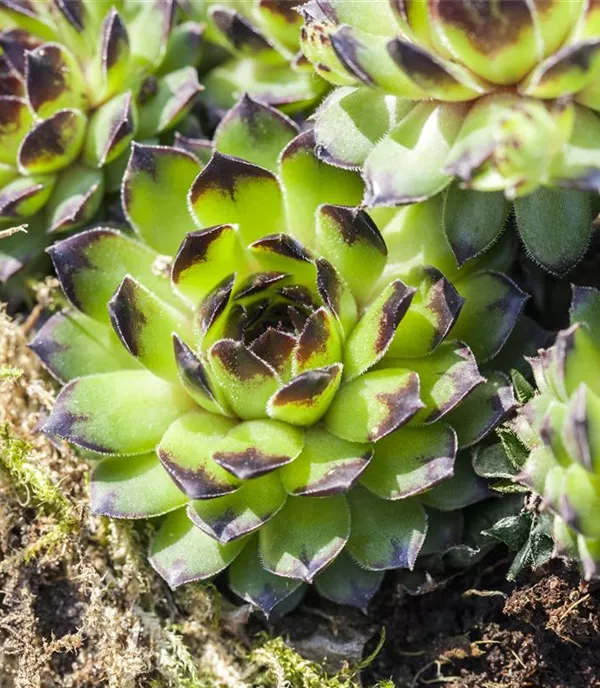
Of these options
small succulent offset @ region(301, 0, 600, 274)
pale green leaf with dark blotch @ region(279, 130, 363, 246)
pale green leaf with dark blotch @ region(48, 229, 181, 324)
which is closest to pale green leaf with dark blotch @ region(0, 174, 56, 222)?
pale green leaf with dark blotch @ region(48, 229, 181, 324)

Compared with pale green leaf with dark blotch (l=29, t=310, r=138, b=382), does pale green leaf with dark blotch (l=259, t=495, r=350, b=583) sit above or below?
below

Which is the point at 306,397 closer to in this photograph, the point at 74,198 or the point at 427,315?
the point at 427,315

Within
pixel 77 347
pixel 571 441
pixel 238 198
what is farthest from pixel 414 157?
pixel 77 347

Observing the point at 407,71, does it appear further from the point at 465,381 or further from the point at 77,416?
the point at 77,416

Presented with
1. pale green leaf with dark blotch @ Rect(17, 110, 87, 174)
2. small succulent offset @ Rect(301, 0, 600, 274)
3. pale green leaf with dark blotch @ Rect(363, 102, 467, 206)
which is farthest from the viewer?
pale green leaf with dark blotch @ Rect(17, 110, 87, 174)

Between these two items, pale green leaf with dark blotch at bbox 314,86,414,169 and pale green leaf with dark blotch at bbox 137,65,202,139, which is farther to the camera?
pale green leaf with dark blotch at bbox 137,65,202,139

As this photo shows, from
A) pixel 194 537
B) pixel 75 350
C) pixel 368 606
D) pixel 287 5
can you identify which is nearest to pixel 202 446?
pixel 194 537

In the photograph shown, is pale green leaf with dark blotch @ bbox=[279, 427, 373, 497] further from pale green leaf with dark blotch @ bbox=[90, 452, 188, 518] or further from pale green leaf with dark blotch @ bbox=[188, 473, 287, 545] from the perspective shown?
pale green leaf with dark blotch @ bbox=[90, 452, 188, 518]
